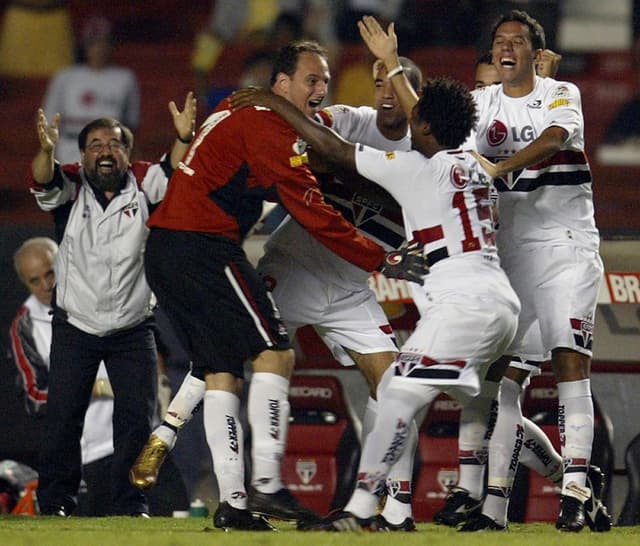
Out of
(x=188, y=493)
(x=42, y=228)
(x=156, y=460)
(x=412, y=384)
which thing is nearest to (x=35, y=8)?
(x=42, y=228)

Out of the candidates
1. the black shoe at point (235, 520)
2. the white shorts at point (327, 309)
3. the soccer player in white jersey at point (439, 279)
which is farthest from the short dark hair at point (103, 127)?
the black shoe at point (235, 520)

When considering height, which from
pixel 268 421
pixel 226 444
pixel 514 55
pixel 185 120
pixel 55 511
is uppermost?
pixel 514 55

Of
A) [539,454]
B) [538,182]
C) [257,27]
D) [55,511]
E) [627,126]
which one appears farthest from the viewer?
[257,27]

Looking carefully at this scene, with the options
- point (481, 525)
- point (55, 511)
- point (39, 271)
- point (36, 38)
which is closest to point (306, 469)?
point (55, 511)

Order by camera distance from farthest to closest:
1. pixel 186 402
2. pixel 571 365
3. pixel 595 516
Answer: pixel 186 402 → pixel 571 365 → pixel 595 516

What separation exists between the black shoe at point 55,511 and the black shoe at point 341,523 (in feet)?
5.91

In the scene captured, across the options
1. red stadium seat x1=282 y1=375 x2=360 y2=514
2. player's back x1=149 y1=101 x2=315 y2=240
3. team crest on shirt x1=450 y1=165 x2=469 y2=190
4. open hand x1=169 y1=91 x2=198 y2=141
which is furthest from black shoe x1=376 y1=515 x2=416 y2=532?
red stadium seat x1=282 y1=375 x2=360 y2=514

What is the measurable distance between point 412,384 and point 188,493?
10.4 feet

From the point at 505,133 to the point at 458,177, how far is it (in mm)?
880

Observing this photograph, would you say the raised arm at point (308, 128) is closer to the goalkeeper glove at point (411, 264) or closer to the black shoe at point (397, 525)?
the goalkeeper glove at point (411, 264)

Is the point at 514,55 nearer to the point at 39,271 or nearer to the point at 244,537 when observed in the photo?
the point at 244,537

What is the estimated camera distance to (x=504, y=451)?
673 centimetres

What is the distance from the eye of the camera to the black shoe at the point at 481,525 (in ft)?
21.4

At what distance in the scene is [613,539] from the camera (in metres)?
5.92
